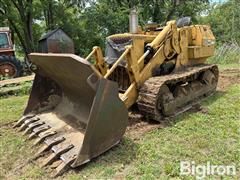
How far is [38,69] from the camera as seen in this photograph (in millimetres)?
5188

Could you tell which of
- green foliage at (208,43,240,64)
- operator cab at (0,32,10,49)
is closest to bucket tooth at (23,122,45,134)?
operator cab at (0,32,10,49)

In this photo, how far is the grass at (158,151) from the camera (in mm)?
3660

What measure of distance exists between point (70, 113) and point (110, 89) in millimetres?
1475

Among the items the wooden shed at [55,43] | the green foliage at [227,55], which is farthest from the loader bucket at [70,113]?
the green foliage at [227,55]

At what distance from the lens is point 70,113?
5.05 metres

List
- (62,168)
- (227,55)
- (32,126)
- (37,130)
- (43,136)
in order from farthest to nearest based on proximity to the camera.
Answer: (227,55)
(32,126)
(37,130)
(43,136)
(62,168)

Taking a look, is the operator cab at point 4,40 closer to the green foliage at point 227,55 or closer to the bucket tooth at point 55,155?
the green foliage at point 227,55

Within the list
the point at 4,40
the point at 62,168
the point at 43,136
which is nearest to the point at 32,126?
the point at 43,136

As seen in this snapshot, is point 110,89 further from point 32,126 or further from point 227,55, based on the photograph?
point 227,55

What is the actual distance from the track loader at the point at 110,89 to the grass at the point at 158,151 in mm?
177

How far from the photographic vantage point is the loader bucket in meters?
3.71

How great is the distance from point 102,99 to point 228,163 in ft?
5.64

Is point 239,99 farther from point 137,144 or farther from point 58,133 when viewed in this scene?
point 58,133

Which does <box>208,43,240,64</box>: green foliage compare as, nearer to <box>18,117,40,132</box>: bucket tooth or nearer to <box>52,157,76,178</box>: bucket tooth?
<box>18,117,40,132</box>: bucket tooth
